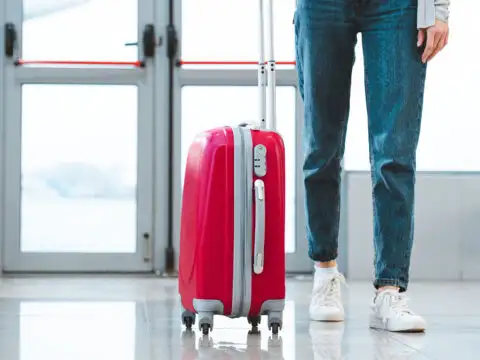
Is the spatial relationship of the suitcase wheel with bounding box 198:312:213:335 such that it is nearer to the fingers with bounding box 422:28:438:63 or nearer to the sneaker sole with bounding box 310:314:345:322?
the sneaker sole with bounding box 310:314:345:322

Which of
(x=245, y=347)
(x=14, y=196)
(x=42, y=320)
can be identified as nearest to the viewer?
(x=245, y=347)

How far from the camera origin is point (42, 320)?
2.30m

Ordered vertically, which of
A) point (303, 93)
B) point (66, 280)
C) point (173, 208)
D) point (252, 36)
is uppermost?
point (252, 36)

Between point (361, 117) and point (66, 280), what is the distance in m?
1.50

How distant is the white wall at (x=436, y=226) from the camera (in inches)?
156

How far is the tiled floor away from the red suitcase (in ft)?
0.27

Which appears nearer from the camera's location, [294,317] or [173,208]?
[294,317]

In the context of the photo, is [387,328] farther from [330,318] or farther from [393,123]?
[393,123]

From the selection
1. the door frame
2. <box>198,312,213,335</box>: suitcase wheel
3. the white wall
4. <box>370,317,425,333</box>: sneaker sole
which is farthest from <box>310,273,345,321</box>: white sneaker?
the door frame

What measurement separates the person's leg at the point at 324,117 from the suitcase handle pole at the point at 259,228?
0.35m

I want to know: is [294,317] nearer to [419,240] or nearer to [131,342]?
[131,342]

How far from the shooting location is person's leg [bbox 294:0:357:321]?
86.8 inches

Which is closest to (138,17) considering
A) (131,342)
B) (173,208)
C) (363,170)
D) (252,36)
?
(252,36)

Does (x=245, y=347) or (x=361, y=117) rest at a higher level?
(x=361, y=117)
